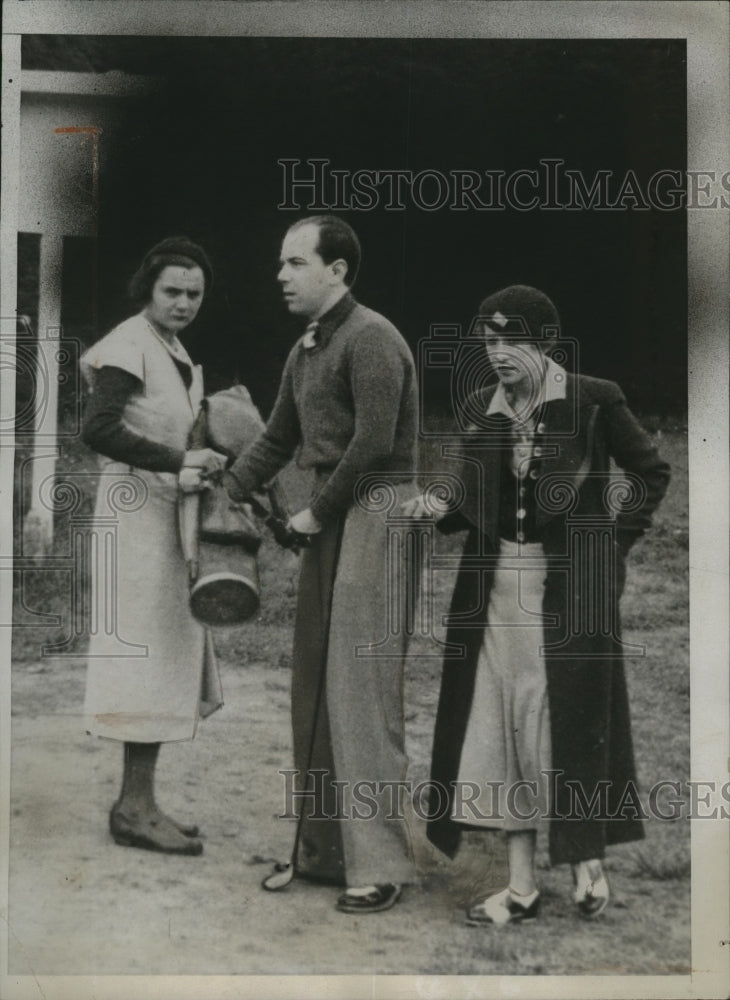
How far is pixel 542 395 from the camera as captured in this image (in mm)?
4355

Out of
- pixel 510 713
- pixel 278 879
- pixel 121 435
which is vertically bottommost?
pixel 278 879

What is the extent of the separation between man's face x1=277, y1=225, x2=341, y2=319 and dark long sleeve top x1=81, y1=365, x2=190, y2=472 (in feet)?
2.45

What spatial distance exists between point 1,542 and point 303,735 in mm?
1506

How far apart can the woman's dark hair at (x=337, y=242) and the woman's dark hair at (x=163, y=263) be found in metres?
0.47

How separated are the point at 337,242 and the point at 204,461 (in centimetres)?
108

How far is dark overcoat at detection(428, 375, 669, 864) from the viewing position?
4.27 meters

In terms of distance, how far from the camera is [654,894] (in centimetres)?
427

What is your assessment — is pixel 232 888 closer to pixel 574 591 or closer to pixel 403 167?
pixel 574 591

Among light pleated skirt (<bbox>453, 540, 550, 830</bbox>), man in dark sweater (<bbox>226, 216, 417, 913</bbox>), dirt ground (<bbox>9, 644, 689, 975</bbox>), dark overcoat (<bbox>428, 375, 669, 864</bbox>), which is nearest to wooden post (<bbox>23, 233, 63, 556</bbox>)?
dirt ground (<bbox>9, 644, 689, 975</bbox>)

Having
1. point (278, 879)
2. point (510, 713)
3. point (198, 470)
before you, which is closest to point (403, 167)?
point (198, 470)

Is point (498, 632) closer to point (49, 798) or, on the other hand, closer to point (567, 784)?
point (567, 784)

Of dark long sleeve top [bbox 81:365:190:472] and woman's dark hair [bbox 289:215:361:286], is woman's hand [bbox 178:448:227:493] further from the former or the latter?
woman's dark hair [bbox 289:215:361:286]

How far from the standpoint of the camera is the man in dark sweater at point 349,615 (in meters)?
4.24

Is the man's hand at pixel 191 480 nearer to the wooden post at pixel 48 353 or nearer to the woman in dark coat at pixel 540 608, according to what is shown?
the wooden post at pixel 48 353
